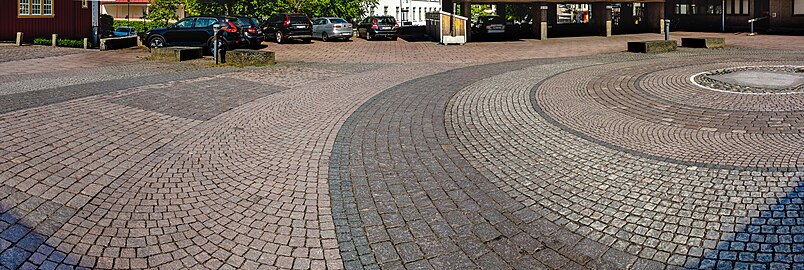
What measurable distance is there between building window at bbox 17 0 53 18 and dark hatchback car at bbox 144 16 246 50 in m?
8.50

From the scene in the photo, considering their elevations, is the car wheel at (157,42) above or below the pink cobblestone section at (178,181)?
above

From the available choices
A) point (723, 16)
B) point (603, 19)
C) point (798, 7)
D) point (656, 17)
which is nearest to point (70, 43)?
point (603, 19)

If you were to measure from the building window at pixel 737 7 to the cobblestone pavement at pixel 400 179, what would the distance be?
3393 cm

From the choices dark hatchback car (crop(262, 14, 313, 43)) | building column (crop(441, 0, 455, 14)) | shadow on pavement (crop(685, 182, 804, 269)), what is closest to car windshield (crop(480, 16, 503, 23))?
building column (crop(441, 0, 455, 14))

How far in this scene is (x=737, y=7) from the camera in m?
43.2

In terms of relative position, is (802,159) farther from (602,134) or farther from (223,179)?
(223,179)

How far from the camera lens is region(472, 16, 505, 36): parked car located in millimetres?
37812

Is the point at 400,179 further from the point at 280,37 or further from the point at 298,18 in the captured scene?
the point at 298,18

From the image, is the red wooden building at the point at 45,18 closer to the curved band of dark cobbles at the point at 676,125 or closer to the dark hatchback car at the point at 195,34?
the dark hatchback car at the point at 195,34

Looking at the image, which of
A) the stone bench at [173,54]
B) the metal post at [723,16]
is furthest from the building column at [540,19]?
the stone bench at [173,54]

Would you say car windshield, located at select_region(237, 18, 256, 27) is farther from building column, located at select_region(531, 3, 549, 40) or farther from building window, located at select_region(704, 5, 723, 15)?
building window, located at select_region(704, 5, 723, 15)

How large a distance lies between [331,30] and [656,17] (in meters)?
20.4

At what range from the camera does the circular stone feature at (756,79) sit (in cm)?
1298

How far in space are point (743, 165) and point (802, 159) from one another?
0.74 meters
